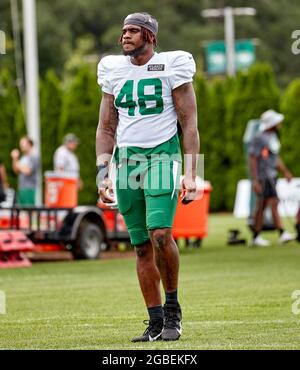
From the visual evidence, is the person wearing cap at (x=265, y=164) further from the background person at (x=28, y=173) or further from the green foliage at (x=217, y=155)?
the green foliage at (x=217, y=155)

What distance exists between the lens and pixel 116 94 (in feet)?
30.8

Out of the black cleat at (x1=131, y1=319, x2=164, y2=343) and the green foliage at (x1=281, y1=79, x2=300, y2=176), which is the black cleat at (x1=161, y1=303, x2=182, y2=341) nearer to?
the black cleat at (x1=131, y1=319, x2=164, y2=343)

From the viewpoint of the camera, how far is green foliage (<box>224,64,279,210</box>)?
125 feet

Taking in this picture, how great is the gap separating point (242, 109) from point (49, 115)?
5.59 meters

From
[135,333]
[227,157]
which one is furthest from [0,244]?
[227,157]

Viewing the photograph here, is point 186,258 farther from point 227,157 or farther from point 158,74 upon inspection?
point 227,157

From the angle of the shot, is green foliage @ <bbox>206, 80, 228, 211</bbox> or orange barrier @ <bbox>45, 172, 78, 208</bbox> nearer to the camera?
orange barrier @ <bbox>45, 172, 78, 208</bbox>

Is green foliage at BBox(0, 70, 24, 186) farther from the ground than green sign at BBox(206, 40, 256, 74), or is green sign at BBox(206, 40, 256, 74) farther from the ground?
green sign at BBox(206, 40, 256, 74)

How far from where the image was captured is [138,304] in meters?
12.1

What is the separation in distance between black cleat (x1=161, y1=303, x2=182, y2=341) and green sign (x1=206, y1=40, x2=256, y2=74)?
44.7 meters

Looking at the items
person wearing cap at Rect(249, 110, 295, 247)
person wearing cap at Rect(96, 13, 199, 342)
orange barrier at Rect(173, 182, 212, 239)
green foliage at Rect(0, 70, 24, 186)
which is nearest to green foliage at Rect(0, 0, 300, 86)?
green foliage at Rect(0, 70, 24, 186)

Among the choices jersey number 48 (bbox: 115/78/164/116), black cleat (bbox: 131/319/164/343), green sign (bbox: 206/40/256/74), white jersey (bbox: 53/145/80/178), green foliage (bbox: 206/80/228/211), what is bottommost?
green foliage (bbox: 206/80/228/211)

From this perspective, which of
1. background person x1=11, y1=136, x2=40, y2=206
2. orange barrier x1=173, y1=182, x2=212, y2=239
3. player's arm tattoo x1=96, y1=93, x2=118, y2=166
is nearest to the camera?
player's arm tattoo x1=96, y1=93, x2=118, y2=166

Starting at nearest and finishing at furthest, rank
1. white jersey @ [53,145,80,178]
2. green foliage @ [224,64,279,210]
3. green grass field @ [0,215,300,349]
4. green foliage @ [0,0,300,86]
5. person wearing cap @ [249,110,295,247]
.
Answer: green grass field @ [0,215,300,349] < person wearing cap @ [249,110,295,247] < white jersey @ [53,145,80,178] < green foliage @ [224,64,279,210] < green foliage @ [0,0,300,86]
